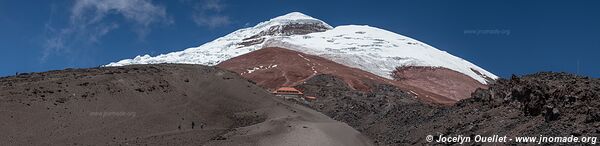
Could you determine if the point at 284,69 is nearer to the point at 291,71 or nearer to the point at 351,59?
the point at 291,71

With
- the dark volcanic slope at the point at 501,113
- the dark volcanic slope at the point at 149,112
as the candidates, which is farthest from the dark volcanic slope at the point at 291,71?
the dark volcanic slope at the point at 149,112

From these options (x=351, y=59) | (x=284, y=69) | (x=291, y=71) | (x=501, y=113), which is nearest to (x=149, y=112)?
(x=501, y=113)

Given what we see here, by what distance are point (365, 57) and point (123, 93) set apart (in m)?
59.5

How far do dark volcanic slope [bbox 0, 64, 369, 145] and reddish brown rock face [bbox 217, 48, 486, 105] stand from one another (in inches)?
963

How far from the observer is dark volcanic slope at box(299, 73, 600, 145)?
63.3ft

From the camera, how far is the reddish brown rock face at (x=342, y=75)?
188 ft

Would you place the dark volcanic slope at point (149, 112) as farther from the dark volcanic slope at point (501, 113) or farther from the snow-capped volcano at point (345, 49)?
the snow-capped volcano at point (345, 49)

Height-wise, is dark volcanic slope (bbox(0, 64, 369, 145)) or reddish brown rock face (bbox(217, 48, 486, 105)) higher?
reddish brown rock face (bbox(217, 48, 486, 105))

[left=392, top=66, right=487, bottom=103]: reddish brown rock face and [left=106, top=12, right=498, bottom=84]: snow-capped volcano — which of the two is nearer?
[left=392, top=66, right=487, bottom=103]: reddish brown rock face

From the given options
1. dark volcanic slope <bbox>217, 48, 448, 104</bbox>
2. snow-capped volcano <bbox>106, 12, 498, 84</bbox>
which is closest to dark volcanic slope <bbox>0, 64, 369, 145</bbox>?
dark volcanic slope <bbox>217, 48, 448, 104</bbox>

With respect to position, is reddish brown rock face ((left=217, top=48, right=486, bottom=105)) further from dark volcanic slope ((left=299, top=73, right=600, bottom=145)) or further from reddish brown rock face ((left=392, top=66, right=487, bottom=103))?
dark volcanic slope ((left=299, top=73, right=600, bottom=145))

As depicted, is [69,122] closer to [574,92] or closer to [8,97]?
[8,97]

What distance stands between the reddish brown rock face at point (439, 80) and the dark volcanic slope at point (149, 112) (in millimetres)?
43438

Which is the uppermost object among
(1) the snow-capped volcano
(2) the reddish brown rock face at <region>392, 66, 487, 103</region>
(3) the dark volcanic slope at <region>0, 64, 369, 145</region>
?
(1) the snow-capped volcano
